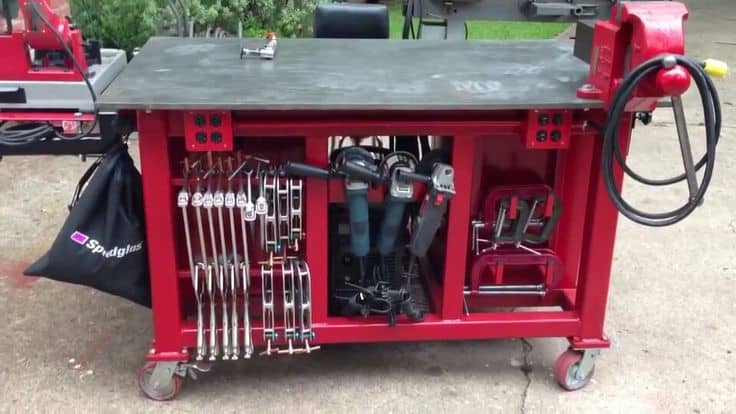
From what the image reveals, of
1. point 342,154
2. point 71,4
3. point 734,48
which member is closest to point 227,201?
point 342,154

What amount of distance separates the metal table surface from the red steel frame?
8cm

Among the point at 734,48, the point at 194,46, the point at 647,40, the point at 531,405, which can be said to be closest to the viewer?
the point at 647,40

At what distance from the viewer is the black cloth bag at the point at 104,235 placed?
217 centimetres

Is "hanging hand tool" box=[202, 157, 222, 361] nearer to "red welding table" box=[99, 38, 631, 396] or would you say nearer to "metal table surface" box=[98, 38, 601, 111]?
"red welding table" box=[99, 38, 631, 396]

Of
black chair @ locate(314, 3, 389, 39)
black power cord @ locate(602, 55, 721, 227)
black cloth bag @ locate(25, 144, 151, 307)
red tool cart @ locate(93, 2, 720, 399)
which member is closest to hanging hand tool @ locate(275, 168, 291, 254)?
red tool cart @ locate(93, 2, 720, 399)

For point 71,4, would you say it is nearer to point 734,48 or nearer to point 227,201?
point 227,201

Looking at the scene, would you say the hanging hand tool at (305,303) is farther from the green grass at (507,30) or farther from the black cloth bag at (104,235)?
the green grass at (507,30)

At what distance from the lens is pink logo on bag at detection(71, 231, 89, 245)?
7.09 feet

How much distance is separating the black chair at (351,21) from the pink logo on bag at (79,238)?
1697 millimetres

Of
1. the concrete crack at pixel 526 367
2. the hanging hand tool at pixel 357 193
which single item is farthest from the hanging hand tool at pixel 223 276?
the concrete crack at pixel 526 367

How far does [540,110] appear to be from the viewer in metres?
2.02

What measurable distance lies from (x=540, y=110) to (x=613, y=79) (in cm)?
20

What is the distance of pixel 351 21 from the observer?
3477 mm

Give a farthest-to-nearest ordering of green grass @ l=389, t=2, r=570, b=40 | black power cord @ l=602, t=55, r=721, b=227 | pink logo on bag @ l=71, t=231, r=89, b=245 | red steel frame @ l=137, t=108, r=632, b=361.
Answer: green grass @ l=389, t=2, r=570, b=40
pink logo on bag @ l=71, t=231, r=89, b=245
red steel frame @ l=137, t=108, r=632, b=361
black power cord @ l=602, t=55, r=721, b=227
